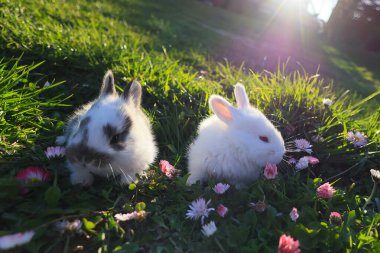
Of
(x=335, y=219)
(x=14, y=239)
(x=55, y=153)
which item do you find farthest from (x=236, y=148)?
(x=14, y=239)

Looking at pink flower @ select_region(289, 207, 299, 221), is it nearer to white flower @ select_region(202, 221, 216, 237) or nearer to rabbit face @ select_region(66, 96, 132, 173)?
white flower @ select_region(202, 221, 216, 237)

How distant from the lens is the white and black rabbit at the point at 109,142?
2.60 metres

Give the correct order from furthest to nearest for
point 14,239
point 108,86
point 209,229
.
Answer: point 108,86, point 209,229, point 14,239

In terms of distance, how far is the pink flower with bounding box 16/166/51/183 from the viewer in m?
2.33

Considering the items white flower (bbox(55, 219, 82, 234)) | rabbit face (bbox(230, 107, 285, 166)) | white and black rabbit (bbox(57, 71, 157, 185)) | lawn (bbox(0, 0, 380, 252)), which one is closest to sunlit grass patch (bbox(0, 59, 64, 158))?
lawn (bbox(0, 0, 380, 252))

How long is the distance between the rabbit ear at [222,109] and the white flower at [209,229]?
113 centimetres

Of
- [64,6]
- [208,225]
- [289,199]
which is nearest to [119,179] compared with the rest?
[208,225]

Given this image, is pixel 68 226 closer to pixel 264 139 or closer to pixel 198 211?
pixel 198 211

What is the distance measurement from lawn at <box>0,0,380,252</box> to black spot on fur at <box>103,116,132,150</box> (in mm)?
287

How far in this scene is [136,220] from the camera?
7.27 ft

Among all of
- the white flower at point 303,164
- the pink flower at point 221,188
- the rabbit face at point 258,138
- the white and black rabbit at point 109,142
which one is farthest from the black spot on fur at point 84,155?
the white flower at point 303,164

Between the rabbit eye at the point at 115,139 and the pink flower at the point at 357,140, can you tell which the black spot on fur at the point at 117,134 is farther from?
the pink flower at the point at 357,140

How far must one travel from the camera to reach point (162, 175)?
2.82 m

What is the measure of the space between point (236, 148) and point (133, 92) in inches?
40.9
